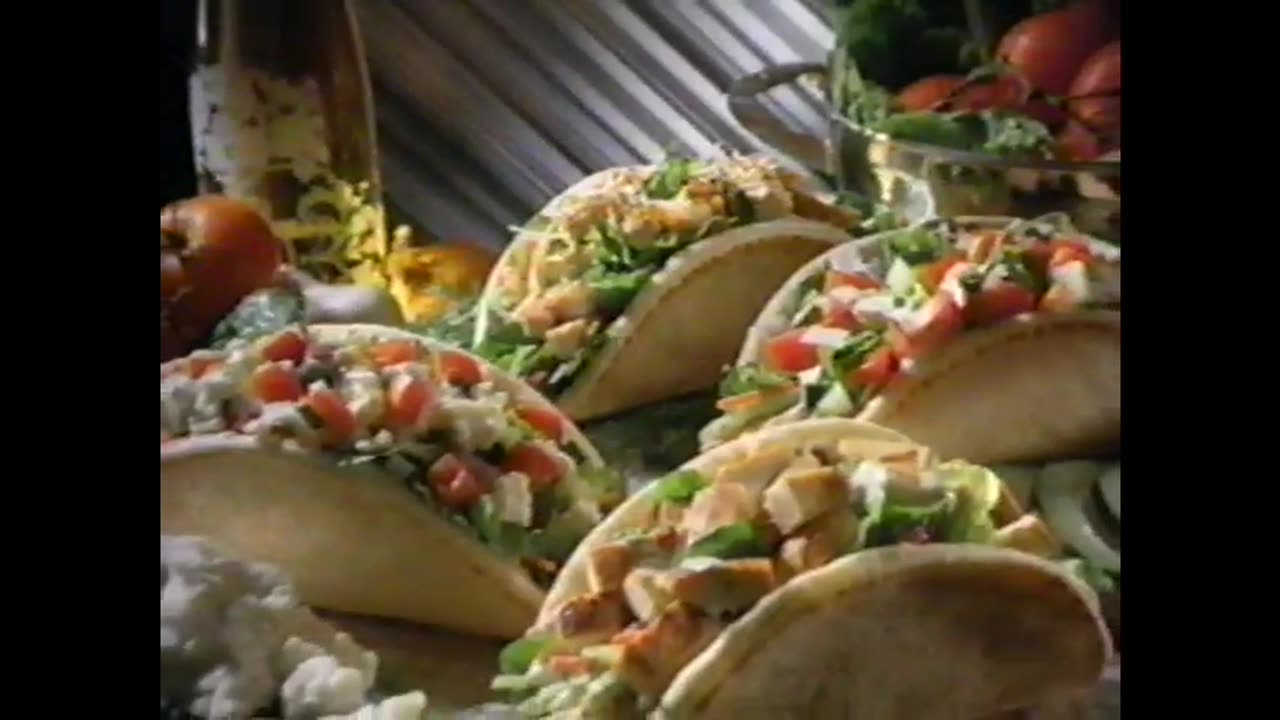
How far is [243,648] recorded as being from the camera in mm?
965

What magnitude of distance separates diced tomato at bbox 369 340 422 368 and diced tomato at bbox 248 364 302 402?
0.20ft

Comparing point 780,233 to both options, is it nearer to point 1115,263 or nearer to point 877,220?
point 877,220

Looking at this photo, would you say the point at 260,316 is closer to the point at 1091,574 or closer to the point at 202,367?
the point at 202,367

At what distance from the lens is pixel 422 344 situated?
1.32 meters

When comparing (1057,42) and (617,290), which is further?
(617,290)

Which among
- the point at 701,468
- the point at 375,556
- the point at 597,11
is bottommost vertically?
the point at 375,556

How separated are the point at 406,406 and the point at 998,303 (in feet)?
1.42

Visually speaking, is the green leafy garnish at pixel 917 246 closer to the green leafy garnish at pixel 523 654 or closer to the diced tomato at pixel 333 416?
the diced tomato at pixel 333 416

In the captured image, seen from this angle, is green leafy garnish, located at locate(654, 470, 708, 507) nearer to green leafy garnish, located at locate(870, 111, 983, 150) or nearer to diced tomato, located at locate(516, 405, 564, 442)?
diced tomato, located at locate(516, 405, 564, 442)

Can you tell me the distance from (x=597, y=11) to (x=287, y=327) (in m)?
0.35

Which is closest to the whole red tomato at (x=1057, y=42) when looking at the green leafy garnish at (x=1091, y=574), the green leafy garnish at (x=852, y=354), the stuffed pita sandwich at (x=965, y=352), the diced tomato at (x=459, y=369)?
the stuffed pita sandwich at (x=965, y=352)

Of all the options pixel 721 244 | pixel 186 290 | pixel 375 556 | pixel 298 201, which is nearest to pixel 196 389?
pixel 375 556

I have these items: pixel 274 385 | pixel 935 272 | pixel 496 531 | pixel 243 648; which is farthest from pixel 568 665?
pixel 935 272

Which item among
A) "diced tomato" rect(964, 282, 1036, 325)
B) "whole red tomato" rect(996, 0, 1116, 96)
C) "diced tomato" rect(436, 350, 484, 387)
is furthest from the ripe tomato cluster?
"diced tomato" rect(436, 350, 484, 387)
